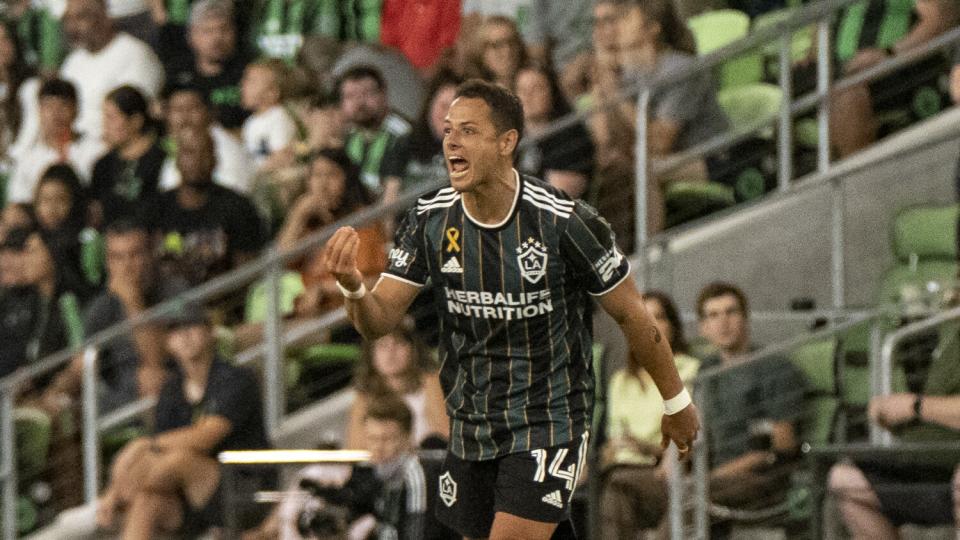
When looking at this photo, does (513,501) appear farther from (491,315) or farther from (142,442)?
(142,442)

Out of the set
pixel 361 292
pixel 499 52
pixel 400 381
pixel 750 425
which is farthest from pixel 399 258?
pixel 499 52

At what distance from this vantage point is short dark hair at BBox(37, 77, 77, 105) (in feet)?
39.4

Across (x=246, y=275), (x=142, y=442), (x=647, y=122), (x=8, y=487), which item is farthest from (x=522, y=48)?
(x=8, y=487)

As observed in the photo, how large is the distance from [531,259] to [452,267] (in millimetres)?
251

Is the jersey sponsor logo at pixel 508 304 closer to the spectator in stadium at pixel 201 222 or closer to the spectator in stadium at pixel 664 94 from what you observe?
the spectator in stadium at pixel 664 94

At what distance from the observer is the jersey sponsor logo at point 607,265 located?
5.23m

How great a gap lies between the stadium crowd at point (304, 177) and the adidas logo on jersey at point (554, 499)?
1928 mm

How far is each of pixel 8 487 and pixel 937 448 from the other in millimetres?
5162

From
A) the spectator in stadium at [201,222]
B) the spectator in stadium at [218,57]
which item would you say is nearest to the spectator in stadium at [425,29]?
the spectator in stadium at [218,57]

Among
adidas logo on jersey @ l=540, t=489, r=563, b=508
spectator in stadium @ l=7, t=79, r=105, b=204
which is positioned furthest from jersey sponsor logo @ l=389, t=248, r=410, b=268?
spectator in stadium @ l=7, t=79, r=105, b=204

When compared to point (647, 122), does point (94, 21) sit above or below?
above

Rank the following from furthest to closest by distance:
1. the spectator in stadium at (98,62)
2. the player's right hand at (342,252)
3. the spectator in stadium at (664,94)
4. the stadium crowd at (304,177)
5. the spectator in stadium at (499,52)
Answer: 1. the spectator in stadium at (98,62)
2. the spectator in stadium at (499,52)
3. the spectator in stadium at (664,94)
4. the stadium crowd at (304,177)
5. the player's right hand at (342,252)

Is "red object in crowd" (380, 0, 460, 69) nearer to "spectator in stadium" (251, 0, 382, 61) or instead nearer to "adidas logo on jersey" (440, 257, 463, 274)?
"spectator in stadium" (251, 0, 382, 61)

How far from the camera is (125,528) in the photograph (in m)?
9.11
